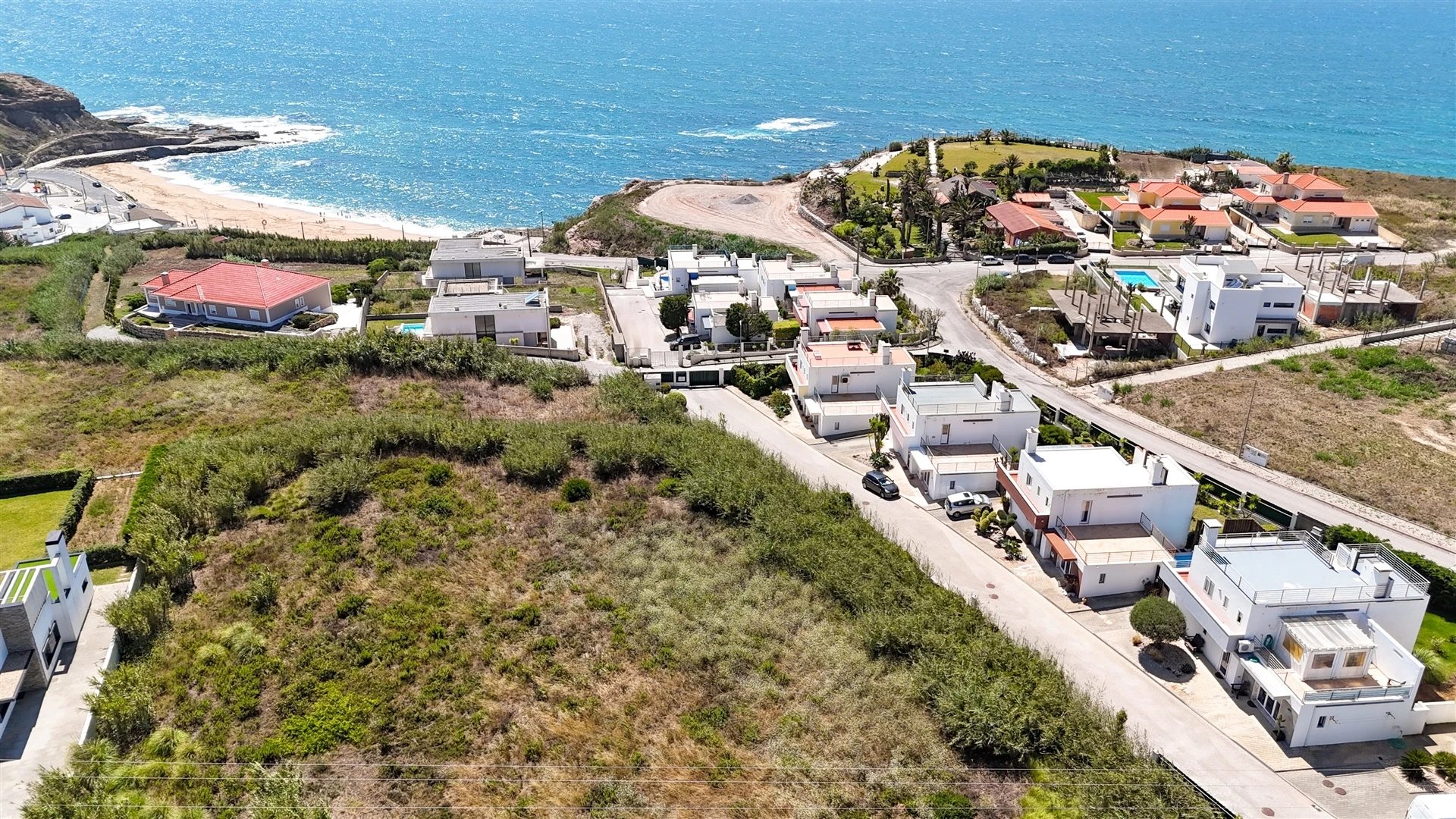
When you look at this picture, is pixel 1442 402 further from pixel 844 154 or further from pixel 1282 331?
pixel 844 154

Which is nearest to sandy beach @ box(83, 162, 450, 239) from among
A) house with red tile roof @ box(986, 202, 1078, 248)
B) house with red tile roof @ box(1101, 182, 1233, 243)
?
house with red tile roof @ box(986, 202, 1078, 248)

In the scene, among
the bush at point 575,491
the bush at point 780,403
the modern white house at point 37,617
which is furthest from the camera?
the bush at point 780,403

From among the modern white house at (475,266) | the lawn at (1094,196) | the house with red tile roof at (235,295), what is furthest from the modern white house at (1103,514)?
the lawn at (1094,196)

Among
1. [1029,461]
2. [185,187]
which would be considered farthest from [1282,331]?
[185,187]

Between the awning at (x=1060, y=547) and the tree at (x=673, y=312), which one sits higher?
the tree at (x=673, y=312)

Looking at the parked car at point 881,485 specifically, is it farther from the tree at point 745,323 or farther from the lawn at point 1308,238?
the lawn at point 1308,238
